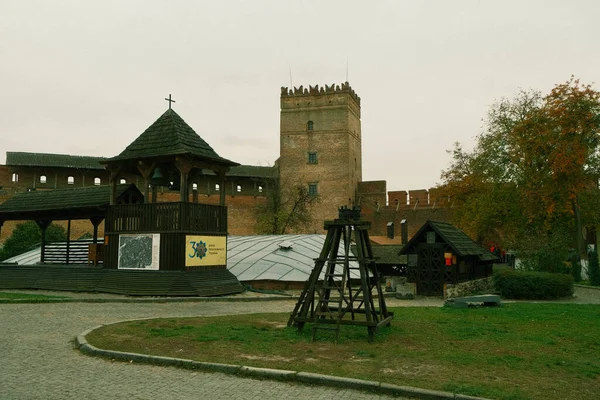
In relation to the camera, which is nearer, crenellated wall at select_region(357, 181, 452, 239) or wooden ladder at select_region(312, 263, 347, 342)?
wooden ladder at select_region(312, 263, 347, 342)

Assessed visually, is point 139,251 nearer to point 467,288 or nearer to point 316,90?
point 467,288

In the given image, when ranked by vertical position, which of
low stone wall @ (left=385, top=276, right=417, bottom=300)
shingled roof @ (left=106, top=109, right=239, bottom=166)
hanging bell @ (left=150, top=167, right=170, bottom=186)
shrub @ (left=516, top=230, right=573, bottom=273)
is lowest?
low stone wall @ (left=385, top=276, right=417, bottom=300)

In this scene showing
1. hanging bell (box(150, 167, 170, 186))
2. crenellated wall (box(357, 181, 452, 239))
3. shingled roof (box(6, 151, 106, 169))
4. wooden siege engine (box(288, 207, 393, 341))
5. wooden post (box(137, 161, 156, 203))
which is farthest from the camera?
crenellated wall (box(357, 181, 452, 239))

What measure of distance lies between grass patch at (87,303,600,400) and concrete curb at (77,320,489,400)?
27 cm

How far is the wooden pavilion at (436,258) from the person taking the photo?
74.7 ft

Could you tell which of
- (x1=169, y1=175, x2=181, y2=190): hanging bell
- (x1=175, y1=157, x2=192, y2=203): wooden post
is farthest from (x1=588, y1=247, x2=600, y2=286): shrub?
(x1=175, y1=157, x2=192, y2=203): wooden post

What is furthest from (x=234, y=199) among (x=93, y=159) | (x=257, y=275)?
(x=257, y=275)

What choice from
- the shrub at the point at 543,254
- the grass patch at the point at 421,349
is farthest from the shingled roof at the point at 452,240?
the grass patch at the point at 421,349

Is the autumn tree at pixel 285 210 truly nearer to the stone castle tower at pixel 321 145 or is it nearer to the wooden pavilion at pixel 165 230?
the stone castle tower at pixel 321 145

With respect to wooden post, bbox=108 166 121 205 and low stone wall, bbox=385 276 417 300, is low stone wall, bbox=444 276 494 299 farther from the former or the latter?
wooden post, bbox=108 166 121 205

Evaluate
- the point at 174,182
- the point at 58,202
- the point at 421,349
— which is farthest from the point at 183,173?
the point at 421,349

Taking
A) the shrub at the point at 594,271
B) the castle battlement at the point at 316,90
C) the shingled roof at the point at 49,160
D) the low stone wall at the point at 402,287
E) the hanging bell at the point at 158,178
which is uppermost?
the castle battlement at the point at 316,90

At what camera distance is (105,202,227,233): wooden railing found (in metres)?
19.7

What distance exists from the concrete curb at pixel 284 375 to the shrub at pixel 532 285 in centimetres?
1696
